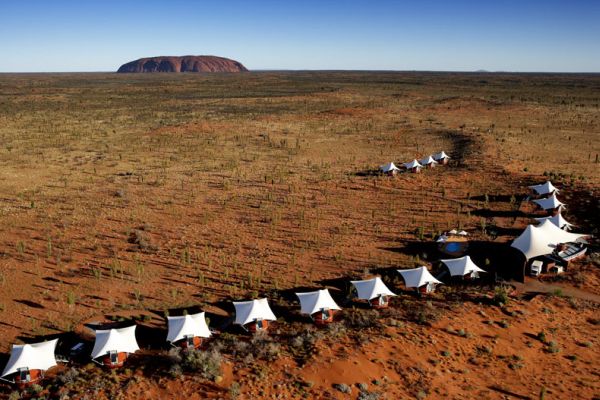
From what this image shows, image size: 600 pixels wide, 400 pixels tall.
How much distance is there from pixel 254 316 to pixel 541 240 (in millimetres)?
16694

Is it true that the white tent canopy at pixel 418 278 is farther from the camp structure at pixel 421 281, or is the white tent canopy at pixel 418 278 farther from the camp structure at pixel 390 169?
the camp structure at pixel 390 169

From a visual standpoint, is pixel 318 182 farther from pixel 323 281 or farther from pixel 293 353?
pixel 293 353

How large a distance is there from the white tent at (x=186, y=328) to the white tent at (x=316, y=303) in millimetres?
4442

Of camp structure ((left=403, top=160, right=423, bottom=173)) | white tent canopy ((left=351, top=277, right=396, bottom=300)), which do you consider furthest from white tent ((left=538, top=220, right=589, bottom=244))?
camp structure ((left=403, top=160, right=423, bottom=173))

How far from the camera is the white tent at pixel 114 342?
1709 centimetres

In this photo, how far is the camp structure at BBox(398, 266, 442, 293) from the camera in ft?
73.7

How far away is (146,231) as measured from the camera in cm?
3047

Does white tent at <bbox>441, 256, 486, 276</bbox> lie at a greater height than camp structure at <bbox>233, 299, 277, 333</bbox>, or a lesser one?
greater

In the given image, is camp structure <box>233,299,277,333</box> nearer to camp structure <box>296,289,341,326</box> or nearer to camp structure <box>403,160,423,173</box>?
camp structure <box>296,289,341,326</box>

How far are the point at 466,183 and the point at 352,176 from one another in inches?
422

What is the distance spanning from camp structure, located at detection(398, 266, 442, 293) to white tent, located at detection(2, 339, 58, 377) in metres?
16.0

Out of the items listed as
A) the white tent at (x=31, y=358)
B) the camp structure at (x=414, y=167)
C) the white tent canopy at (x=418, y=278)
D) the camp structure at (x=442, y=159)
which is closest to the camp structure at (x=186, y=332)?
the white tent at (x=31, y=358)

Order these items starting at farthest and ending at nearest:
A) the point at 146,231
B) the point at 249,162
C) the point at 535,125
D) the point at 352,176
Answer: the point at 535,125 < the point at 249,162 < the point at 352,176 < the point at 146,231

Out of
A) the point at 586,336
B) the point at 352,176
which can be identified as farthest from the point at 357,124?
the point at 586,336
